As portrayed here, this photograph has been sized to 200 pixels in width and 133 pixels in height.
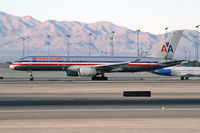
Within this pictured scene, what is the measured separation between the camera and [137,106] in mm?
27594

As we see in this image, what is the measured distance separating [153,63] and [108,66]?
7.99 m

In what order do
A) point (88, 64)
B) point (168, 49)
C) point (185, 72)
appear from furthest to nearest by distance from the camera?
point (185, 72)
point (168, 49)
point (88, 64)

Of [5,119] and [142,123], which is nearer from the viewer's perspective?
[142,123]

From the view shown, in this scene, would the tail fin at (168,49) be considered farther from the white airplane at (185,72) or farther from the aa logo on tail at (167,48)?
the white airplane at (185,72)

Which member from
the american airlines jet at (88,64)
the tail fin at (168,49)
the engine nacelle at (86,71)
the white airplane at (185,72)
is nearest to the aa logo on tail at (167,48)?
the tail fin at (168,49)

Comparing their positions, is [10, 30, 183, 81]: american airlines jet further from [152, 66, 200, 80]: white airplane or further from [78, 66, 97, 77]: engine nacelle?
[152, 66, 200, 80]: white airplane

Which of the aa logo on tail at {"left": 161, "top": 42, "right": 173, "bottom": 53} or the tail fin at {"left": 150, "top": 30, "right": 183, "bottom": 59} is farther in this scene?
the aa logo on tail at {"left": 161, "top": 42, "right": 173, "bottom": 53}

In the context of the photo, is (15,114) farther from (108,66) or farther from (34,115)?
(108,66)

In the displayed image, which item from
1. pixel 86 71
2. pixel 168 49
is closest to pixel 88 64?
pixel 86 71

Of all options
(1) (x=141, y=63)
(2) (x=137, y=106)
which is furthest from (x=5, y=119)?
(1) (x=141, y=63)

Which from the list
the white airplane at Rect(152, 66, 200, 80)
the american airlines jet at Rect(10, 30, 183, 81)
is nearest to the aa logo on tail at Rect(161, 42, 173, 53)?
the american airlines jet at Rect(10, 30, 183, 81)

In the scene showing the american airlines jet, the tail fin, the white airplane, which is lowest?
the white airplane

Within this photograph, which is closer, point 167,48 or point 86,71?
point 86,71

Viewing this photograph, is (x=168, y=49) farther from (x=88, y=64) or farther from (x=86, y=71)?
(x=86, y=71)
